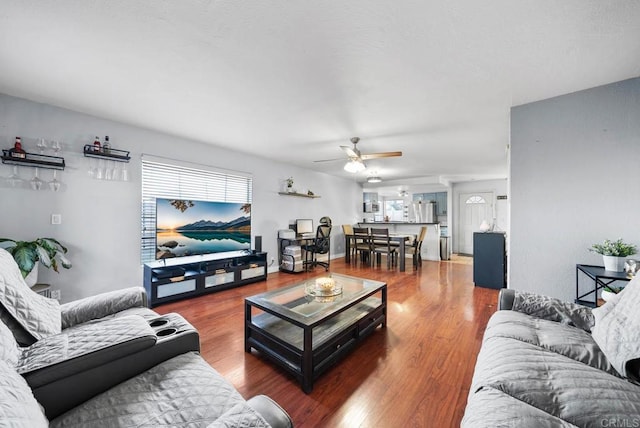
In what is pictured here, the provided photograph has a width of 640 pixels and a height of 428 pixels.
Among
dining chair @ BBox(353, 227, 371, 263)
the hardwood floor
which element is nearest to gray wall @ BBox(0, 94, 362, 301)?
the hardwood floor

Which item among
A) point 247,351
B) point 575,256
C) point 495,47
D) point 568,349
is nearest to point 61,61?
point 247,351

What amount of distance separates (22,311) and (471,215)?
8.77 meters

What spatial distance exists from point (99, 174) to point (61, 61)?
146 centimetres

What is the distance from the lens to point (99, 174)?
296 cm

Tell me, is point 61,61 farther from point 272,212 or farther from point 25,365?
point 272,212

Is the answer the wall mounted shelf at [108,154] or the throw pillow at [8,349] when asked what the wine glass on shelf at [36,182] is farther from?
the throw pillow at [8,349]

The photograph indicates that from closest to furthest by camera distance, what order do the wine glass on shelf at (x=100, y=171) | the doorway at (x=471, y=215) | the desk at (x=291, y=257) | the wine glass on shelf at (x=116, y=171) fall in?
the wine glass on shelf at (x=100, y=171) < the wine glass on shelf at (x=116, y=171) < the desk at (x=291, y=257) < the doorway at (x=471, y=215)

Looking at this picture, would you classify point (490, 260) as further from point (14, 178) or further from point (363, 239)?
point (14, 178)

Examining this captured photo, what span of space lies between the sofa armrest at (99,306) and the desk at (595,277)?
3.55 metres

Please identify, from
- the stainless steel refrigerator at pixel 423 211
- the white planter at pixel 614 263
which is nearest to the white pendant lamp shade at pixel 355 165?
the white planter at pixel 614 263

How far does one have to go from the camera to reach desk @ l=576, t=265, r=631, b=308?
1887 mm

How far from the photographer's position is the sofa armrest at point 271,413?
0.74 m

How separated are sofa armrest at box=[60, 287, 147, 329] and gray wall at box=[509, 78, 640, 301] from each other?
11.8ft

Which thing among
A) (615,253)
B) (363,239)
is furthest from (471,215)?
(615,253)
